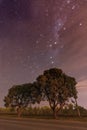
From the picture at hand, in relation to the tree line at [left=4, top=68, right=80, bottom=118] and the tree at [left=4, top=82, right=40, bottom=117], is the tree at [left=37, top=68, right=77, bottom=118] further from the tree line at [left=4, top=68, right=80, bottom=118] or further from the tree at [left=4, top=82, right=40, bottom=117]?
the tree at [left=4, top=82, right=40, bottom=117]

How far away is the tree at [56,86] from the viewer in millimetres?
63156

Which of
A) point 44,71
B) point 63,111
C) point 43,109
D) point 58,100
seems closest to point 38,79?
point 44,71

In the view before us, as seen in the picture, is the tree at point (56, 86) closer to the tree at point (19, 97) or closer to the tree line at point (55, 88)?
the tree line at point (55, 88)

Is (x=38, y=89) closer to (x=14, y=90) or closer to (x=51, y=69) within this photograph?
(x=51, y=69)

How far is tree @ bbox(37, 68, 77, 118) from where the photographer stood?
207 feet

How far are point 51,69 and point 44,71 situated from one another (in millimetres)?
1724

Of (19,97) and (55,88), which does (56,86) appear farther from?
(19,97)

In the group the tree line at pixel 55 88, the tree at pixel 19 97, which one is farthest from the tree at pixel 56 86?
the tree at pixel 19 97

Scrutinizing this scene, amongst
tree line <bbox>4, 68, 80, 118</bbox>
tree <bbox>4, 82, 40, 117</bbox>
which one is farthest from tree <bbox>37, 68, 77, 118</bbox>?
tree <bbox>4, 82, 40, 117</bbox>

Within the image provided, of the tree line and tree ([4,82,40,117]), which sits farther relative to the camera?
tree ([4,82,40,117])

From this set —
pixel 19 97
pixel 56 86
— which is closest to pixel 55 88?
pixel 56 86

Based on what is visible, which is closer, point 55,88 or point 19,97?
point 55,88

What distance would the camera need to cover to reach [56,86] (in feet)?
208

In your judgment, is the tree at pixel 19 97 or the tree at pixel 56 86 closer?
the tree at pixel 56 86
